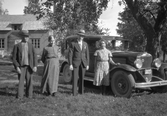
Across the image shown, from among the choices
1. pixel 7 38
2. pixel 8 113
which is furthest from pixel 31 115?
pixel 7 38

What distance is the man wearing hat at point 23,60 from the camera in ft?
18.9

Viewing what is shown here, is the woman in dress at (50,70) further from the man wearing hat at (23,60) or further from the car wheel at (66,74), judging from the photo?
the car wheel at (66,74)

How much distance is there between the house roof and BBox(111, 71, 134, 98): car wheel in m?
28.0

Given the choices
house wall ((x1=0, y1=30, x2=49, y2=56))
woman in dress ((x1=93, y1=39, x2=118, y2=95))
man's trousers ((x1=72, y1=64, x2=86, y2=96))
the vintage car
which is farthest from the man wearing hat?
house wall ((x1=0, y1=30, x2=49, y2=56))

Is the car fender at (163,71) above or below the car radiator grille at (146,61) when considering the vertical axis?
below

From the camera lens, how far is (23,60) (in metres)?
5.76

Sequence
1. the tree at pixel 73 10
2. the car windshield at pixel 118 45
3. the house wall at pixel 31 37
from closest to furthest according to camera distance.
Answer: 1. the car windshield at pixel 118 45
2. the tree at pixel 73 10
3. the house wall at pixel 31 37

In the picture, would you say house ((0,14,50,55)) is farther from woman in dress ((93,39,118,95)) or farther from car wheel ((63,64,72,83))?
woman in dress ((93,39,118,95))

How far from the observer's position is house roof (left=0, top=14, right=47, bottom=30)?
113 ft

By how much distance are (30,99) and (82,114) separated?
1.79 metres

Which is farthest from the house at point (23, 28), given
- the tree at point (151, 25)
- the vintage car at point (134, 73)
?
the vintage car at point (134, 73)

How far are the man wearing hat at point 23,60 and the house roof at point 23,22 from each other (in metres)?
28.0

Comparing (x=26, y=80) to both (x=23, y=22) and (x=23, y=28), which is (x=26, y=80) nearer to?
(x=23, y=28)

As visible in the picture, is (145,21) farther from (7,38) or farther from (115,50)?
(7,38)
